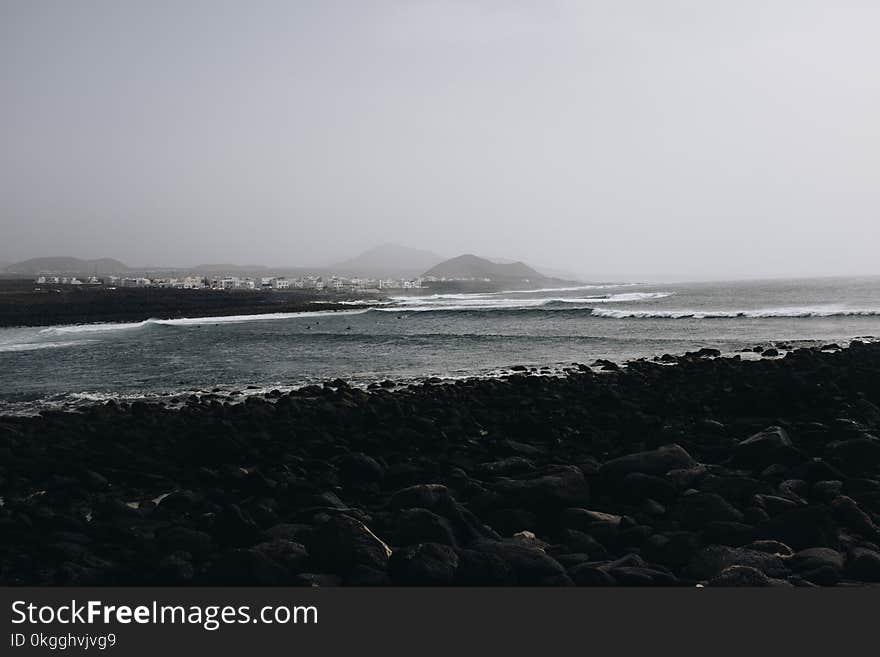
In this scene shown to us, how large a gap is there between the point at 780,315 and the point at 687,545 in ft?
137

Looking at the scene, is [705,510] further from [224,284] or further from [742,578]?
[224,284]

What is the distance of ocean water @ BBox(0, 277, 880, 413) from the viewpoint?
58.4ft

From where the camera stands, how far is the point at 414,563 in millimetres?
4508

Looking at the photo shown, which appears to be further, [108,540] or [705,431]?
[705,431]

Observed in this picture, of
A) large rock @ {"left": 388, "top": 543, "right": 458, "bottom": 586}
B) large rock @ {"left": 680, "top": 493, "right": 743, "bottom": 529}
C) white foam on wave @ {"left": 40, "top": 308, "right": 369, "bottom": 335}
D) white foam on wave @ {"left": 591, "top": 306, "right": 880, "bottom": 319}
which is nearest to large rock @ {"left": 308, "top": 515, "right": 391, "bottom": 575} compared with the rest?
large rock @ {"left": 388, "top": 543, "right": 458, "bottom": 586}

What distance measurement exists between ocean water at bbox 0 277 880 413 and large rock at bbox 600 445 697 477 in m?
10.8

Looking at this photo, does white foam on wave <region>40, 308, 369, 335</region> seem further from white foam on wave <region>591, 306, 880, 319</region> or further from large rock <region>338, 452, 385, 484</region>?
large rock <region>338, 452, 385, 484</region>

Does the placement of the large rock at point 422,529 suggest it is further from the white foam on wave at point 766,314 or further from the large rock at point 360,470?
the white foam on wave at point 766,314

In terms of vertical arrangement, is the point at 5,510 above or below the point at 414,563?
below

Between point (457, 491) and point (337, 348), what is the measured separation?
823 inches

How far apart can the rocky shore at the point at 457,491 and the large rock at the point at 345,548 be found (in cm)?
2

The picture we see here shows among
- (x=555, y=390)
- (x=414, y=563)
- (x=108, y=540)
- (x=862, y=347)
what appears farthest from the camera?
(x=862, y=347)

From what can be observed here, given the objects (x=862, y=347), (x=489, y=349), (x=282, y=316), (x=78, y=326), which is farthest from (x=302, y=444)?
(x=282, y=316)

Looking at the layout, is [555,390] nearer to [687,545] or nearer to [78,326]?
[687,545]
